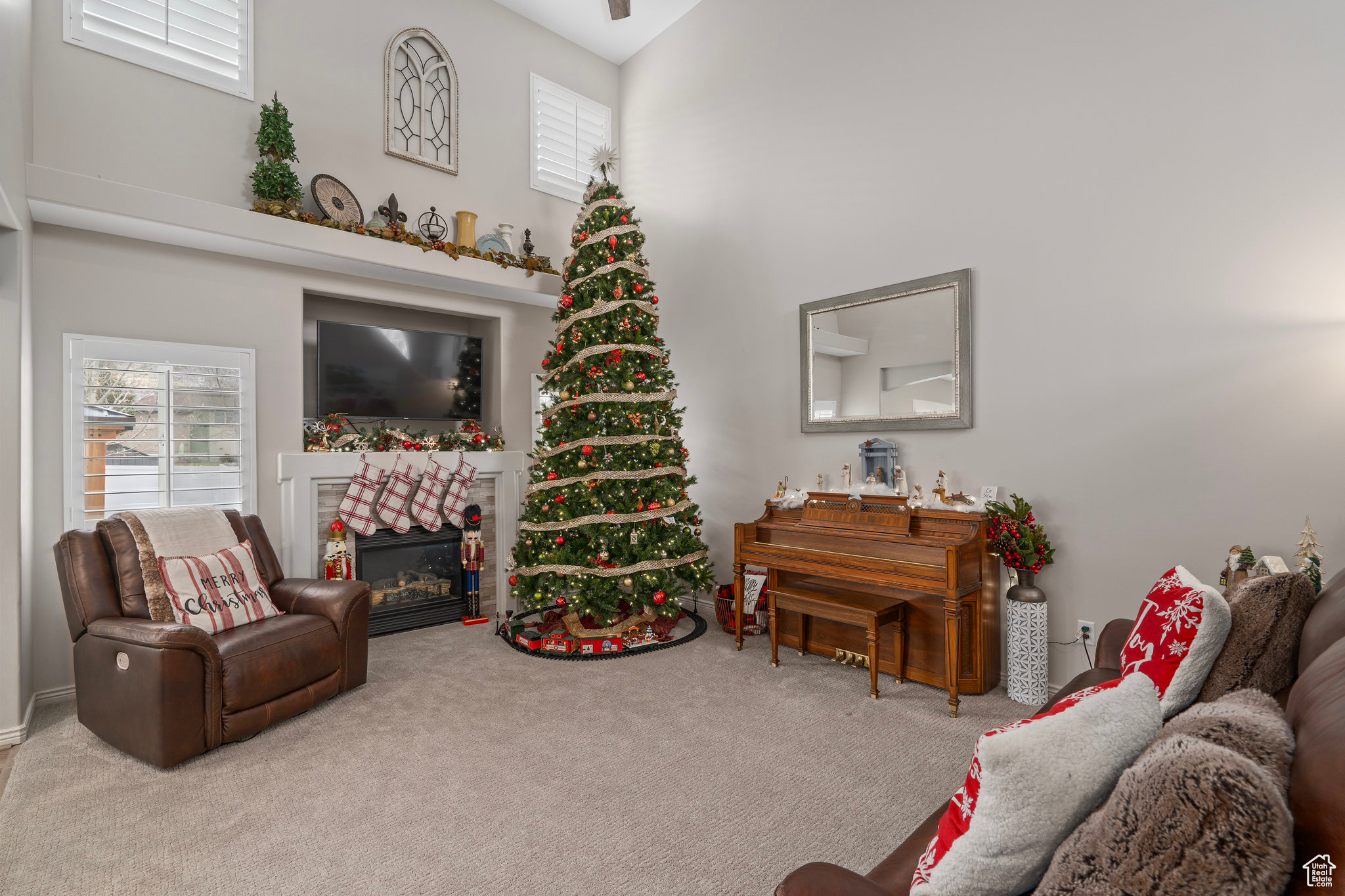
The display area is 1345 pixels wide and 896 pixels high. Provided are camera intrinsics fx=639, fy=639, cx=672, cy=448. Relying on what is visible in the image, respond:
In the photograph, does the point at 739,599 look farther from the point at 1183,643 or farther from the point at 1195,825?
the point at 1195,825

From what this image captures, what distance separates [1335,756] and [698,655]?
136 inches

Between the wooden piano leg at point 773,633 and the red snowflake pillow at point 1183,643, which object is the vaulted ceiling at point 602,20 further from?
the red snowflake pillow at point 1183,643

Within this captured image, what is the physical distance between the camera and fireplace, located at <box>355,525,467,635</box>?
4.49m

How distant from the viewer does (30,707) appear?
3107mm

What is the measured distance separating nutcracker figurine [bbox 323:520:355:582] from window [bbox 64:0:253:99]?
2820mm

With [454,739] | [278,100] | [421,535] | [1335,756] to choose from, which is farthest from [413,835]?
[278,100]

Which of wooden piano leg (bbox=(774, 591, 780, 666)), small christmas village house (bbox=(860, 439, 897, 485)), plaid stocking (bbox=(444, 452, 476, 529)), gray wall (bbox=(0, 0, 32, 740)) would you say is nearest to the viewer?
gray wall (bbox=(0, 0, 32, 740))

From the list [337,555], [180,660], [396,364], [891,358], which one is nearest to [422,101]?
[396,364]

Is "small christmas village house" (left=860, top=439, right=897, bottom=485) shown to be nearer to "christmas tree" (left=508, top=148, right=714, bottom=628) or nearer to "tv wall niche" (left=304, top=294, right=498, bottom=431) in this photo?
"christmas tree" (left=508, top=148, right=714, bottom=628)

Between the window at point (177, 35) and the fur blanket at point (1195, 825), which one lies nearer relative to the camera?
the fur blanket at point (1195, 825)

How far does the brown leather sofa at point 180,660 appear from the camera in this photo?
2.54 m

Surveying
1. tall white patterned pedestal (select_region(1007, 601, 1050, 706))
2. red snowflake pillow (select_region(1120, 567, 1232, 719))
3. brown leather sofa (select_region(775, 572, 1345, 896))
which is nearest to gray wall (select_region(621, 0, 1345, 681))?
tall white patterned pedestal (select_region(1007, 601, 1050, 706))

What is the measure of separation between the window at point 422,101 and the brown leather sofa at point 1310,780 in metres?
5.20

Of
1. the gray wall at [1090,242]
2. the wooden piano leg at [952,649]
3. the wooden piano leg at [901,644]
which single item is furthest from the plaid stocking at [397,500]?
the wooden piano leg at [952,649]
